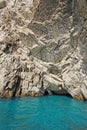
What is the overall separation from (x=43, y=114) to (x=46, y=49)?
1159 centimetres

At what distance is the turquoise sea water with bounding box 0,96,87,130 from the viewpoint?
17.3 metres

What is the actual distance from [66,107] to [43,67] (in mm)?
7848

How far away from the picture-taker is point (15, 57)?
30.7 m

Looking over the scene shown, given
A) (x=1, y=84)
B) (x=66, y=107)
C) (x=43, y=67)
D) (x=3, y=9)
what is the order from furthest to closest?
(x=3, y=9) < (x=43, y=67) < (x=1, y=84) < (x=66, y=107)

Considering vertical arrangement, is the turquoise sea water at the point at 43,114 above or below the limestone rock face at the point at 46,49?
below

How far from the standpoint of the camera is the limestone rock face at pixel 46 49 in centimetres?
2986

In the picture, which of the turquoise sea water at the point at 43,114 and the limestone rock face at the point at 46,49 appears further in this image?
the limestone rock face at the point at 46,49

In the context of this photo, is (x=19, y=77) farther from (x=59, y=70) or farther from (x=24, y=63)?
(x=59, y=70)

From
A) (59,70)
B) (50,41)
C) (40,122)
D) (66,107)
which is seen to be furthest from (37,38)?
(40,122)

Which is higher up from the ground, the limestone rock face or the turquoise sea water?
the limestone rock face

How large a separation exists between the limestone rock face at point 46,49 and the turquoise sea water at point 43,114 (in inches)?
89.6

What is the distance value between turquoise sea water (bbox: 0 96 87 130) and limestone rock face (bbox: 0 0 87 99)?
2276 mm

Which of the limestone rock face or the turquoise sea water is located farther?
the limestone rock face

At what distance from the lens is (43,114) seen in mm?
20750
